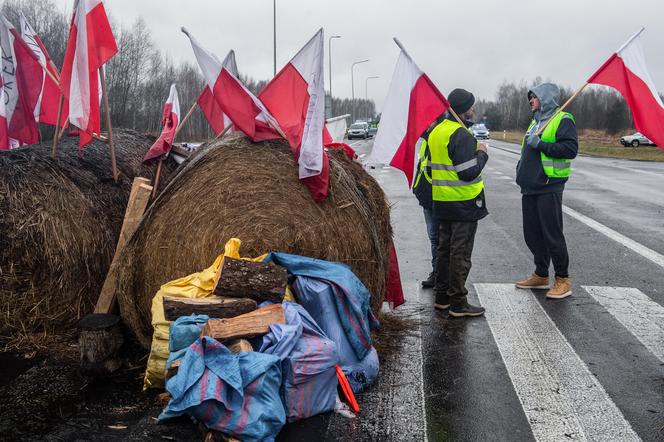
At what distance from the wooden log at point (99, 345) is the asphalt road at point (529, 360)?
1.75m

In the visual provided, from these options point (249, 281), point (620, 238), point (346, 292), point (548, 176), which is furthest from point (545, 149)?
point (620, 238)

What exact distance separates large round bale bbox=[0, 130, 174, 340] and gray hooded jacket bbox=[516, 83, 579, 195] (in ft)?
13.3

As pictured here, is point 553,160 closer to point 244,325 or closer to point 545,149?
point 545,149

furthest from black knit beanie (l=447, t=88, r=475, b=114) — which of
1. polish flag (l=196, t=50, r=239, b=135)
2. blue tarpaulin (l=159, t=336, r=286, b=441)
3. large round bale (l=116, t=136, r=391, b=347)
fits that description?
blue tarpaulin (l=159, t=336, r=286, b=441)

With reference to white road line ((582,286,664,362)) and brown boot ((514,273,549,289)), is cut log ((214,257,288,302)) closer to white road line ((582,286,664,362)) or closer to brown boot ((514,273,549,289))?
white road line ((582,286,664,362))

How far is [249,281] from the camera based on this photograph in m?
4.36

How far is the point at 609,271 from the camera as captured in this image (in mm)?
7723

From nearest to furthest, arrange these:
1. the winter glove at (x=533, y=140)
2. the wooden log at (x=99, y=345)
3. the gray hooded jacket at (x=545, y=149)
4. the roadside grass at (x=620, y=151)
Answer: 1. the wooden log at (x=99, y=345)
2. the gray hooded jacket at (x=545, y=149)
3. the winter glove at (x=533, y=140)
4. the roadside grass at (x=620, y=151)

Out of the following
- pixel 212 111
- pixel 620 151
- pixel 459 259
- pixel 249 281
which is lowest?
pixel 620 151

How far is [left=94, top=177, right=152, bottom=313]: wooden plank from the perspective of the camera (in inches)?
206

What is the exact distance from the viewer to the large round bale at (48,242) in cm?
533

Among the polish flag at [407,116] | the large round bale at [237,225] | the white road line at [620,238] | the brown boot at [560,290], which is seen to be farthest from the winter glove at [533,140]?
the white road line at [620,238]

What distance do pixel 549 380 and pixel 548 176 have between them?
269cm

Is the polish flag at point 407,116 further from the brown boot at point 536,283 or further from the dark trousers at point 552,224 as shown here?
the brown boot at point 536,283
